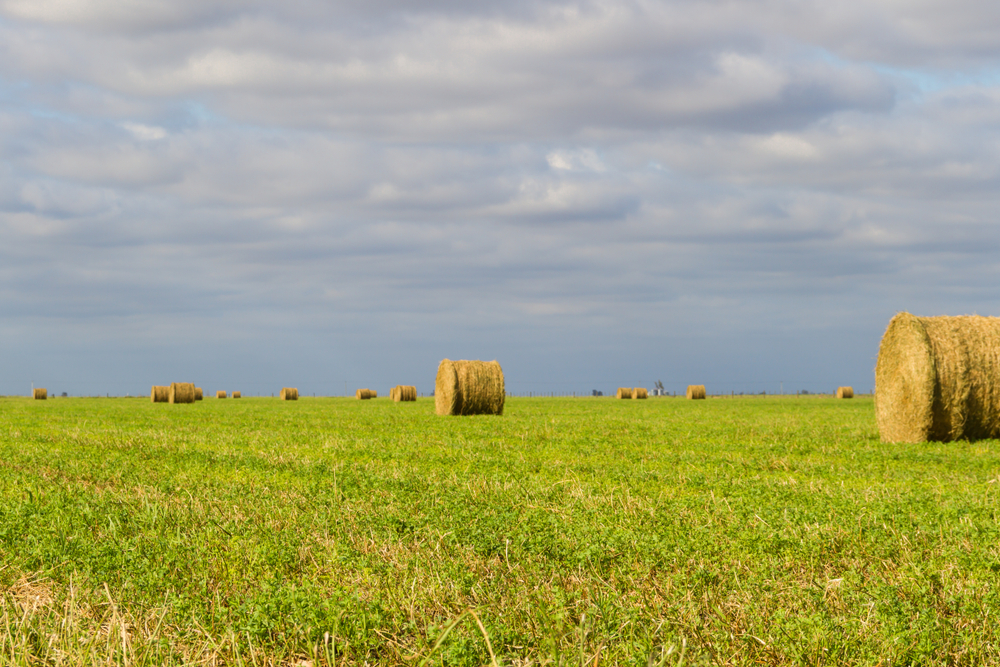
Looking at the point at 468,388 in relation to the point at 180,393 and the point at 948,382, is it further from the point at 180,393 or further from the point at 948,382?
the point at 180,393

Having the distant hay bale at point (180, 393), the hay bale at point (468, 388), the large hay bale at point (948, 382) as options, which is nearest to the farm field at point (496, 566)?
the large hay bale at point (948, 382)

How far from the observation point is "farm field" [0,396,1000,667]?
16.6 feet

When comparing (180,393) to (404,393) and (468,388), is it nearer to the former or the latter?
(404,393)

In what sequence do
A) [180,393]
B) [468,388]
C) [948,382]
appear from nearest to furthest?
[948,382]
[468,388]
[180,393]

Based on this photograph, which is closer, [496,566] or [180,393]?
[496,566]

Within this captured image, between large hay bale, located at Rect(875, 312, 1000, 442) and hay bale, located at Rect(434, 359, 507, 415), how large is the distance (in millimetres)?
15636

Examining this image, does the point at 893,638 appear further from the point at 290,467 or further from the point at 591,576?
the point at 290,467

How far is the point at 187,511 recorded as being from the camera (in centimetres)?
876

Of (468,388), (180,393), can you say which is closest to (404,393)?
(180,393)

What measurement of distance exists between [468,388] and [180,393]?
88.4 feet

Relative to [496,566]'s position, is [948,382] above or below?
above

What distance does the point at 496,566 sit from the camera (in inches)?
262

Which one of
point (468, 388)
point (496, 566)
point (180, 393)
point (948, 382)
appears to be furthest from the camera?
point (180, 393)

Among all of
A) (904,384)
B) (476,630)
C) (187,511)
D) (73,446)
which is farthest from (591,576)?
(904,384)
